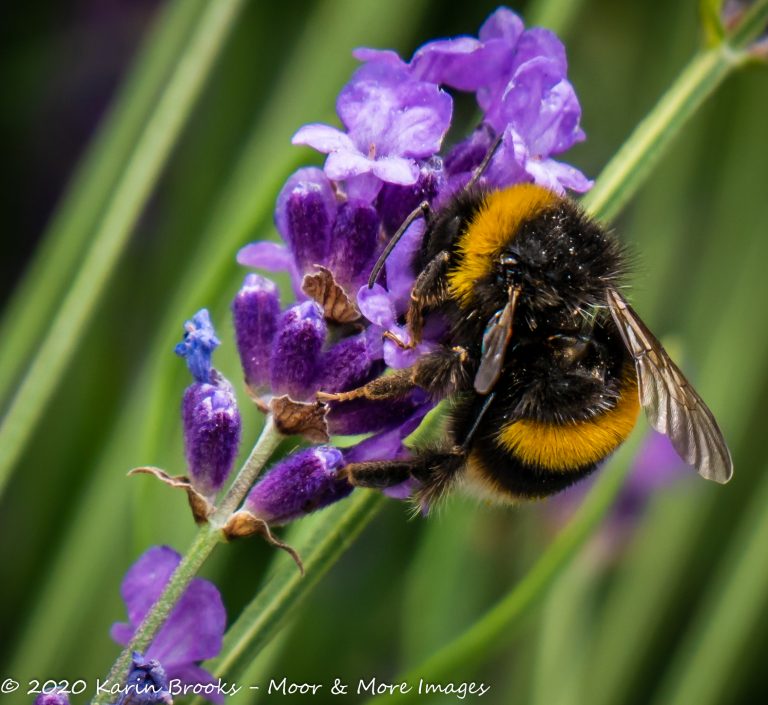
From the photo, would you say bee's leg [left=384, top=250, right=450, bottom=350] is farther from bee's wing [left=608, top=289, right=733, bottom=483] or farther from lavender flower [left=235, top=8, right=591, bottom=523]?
bee's wing [left=608, top=289, right=733, bottom=483]

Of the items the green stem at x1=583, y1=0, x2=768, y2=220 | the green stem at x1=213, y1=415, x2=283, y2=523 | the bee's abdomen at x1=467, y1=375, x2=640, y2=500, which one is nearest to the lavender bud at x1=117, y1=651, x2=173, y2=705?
the green stem at x1=213, y1=415, x2=283, y2=523

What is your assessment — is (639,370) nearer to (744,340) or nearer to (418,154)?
(418,154)

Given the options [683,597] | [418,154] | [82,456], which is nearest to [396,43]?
[82,456]

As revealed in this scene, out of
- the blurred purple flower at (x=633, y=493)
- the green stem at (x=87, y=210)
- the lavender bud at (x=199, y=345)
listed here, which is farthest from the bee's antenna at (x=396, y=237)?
the blurred purple flower at (x=633, y=493)

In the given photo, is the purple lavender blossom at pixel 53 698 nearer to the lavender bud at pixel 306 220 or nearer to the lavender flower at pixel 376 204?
the lavender flower at pixel 376 204

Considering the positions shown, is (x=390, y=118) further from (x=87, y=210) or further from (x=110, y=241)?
(x=87, y=210)

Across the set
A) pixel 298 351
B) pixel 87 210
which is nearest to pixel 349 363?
pixel 298 351
